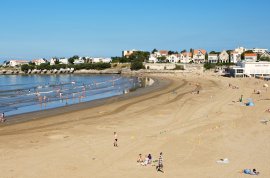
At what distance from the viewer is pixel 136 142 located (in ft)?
76.9

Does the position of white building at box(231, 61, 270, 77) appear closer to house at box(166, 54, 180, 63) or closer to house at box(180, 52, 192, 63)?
house at box(180, 52, 192, 63)

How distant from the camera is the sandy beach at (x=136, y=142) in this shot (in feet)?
58.7

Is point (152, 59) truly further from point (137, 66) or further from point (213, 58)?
point (213, 58)

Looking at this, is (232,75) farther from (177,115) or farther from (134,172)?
(134,172)

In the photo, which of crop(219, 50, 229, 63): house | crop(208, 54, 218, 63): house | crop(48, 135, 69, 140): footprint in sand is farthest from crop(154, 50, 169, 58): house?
crop(48, 135, 69, 140): footprint in sand

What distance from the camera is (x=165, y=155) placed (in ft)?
67.2

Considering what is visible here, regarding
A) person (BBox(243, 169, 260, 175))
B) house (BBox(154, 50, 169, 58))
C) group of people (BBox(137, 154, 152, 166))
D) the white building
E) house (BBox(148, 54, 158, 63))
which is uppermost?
house (BBox(154, 50, 169, 58))

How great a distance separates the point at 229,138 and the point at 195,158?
563 centimetres

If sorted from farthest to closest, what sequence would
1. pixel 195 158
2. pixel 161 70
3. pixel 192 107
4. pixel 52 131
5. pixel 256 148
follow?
pixel 161 70 < pixel 192 107 < pixel 52 131 < pixel 256 148 < pixel 195 158

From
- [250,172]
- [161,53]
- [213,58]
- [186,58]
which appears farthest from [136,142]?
[161,53]

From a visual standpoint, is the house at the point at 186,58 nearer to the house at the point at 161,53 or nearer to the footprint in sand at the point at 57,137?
the house at the point at 161,53

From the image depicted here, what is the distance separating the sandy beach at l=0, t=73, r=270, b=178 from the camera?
17.9 meters

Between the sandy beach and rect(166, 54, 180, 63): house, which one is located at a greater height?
rect(166, 54, 180, 63): house

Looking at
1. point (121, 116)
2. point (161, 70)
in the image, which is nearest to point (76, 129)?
point (121, 116)
